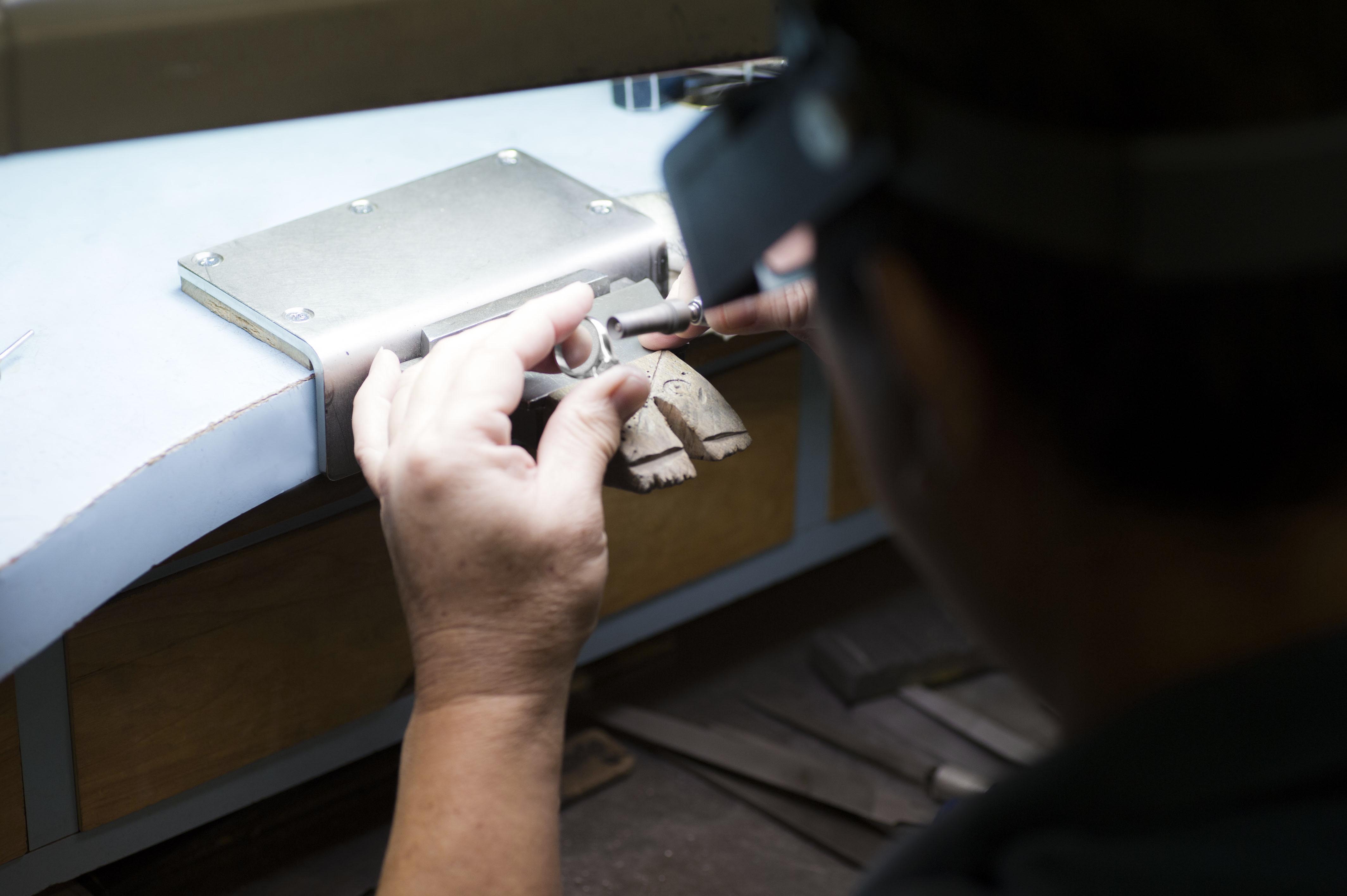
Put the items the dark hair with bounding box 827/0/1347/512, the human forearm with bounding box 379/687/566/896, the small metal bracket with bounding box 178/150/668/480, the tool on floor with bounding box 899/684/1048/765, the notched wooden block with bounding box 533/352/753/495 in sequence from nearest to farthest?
1. the dark hair with bounding box 827/0/1347/512
2. the human forearm with bounding box 379/687/566/896
3. the notched wooden block with bounding box 533/352/753/495
4. the small metal bracket with bounding box 178/150/668/480
5. the tool on floor with bounding box 899/684/1048/765

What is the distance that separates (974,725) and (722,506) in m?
0.53

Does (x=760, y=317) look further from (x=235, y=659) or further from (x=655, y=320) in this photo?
(x=235, y=659)

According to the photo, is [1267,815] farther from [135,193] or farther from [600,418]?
[135,193]

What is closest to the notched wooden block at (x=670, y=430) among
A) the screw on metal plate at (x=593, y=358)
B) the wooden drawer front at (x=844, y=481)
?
the screw on metal plate at (x=593, y=358)

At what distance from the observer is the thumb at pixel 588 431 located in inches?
29.7

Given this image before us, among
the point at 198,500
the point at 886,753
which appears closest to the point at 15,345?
the point at 198,500

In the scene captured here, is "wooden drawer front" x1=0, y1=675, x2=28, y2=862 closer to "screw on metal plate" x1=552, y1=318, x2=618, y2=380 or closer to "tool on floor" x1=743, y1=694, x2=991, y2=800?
"screw on metal plate" x1=552, y1=318, x2=618, y2=380

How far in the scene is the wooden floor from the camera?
4.54 ft

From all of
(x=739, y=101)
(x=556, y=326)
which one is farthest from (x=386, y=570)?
(x=739, y=101)

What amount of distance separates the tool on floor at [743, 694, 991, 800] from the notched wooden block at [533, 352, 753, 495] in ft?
2.67

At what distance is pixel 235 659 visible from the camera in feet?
3.60

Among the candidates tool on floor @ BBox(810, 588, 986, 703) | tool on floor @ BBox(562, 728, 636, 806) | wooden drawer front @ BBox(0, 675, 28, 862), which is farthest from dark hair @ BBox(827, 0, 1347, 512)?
tool on floor @ BBox(810, 588, 986, 703)

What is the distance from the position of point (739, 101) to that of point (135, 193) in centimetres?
81

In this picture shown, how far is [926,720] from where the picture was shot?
5.64ft
